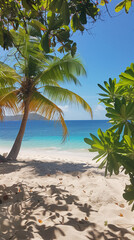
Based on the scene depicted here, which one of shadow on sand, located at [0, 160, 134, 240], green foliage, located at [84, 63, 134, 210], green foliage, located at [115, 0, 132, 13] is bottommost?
shadow on sand, located at [0, 160, 134, 240]

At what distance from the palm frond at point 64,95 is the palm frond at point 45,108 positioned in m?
0.42

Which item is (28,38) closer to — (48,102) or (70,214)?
(48,102)

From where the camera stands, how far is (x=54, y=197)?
7.41 ft

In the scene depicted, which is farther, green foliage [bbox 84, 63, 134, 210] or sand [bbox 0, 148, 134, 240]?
sand [bbox 0, 148, 134, 240]

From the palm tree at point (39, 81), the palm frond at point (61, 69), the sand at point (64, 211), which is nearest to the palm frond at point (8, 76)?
the palm tree at point (39, 81)

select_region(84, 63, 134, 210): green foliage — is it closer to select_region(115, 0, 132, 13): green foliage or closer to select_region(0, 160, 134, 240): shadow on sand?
select_region(0, 160, 134, 240): shadow on sand

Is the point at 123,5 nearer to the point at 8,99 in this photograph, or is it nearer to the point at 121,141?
the point at 121,141

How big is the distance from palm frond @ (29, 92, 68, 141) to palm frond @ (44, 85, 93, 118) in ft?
1.38

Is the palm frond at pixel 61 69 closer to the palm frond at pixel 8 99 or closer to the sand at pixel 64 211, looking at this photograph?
the palm frond at pixel 8 99

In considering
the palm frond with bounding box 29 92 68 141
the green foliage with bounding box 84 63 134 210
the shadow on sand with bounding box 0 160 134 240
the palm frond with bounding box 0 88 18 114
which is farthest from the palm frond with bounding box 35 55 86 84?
the green foliage with bounding box 84 63 134 210

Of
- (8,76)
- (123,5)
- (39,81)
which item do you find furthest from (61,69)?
(123,5)

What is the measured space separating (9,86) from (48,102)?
4.97 ft

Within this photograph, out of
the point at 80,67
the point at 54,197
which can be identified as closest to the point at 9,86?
the point at 80,67

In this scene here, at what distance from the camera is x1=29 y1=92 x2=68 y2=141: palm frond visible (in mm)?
5906
